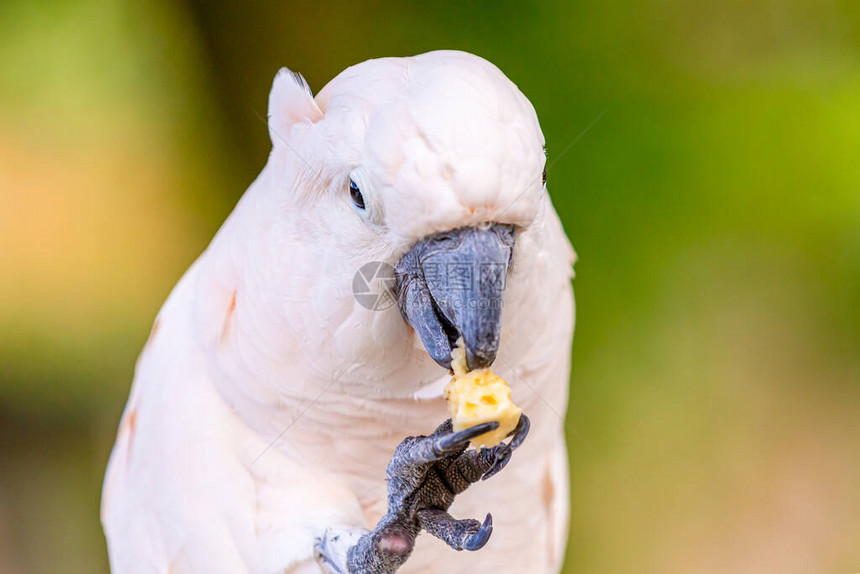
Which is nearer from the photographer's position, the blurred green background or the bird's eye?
the bird's eye

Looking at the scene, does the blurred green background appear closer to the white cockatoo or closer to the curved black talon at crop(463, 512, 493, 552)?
the white cockatoo

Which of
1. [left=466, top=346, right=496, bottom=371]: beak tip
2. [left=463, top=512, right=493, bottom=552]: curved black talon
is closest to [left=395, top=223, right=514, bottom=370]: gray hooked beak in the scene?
[left=466, top=346, right=496, bottom=371]: beak tip

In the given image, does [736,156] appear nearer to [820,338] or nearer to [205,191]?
[820,338]

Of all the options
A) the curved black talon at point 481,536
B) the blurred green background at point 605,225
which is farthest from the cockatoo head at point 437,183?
the blurred green background at point 605,225

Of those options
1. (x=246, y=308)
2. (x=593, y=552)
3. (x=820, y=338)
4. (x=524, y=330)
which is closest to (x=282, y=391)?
(x=246, y=308)

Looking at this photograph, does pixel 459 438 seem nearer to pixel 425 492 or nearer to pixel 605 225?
pixel 425 492

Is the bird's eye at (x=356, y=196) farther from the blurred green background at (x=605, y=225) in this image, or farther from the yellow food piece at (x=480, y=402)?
the blurred green background at (x=605, y=225)
